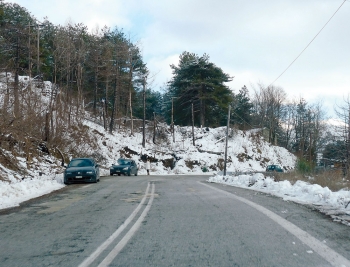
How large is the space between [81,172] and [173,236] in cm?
1700

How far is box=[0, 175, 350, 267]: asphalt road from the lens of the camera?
18.2 feet

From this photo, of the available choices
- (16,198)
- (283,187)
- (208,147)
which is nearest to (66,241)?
(16,198)

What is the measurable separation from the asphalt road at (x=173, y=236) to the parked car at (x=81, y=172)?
11612 millimetres

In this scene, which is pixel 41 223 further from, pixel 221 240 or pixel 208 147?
pixel 208 147

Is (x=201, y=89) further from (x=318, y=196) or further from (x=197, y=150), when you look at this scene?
(x=318, y=196)

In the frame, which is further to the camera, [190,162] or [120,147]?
[190,162]

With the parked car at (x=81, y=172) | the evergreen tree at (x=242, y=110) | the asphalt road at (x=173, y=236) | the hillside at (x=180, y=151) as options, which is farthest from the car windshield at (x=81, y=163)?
the evergreen tree at (x=242, y=110)

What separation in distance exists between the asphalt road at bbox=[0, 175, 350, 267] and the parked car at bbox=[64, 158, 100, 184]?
11.6 metres

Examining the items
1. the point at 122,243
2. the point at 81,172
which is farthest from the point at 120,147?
the point at 122,243

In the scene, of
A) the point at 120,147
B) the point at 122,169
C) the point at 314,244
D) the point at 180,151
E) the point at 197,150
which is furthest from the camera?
the point at 197,150

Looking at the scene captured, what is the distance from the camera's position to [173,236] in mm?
7082

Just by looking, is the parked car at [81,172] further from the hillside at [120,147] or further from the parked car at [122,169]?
the parked car at [122,169]

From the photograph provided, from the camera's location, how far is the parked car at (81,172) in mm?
22781

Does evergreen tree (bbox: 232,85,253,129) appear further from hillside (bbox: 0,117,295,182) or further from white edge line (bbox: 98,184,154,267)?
white edge line (bbox: 98,184,154,267)
